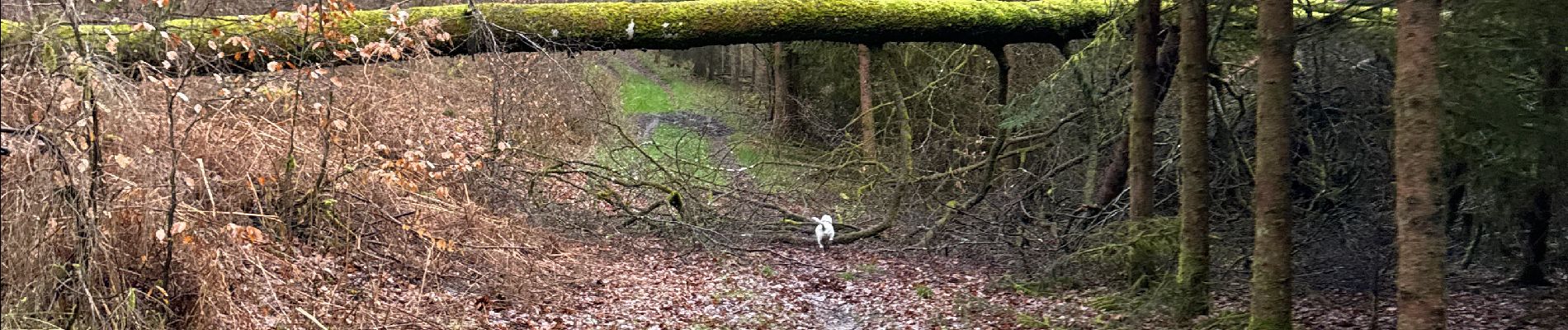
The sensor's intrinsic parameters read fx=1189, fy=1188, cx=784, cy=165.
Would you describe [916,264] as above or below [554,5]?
below

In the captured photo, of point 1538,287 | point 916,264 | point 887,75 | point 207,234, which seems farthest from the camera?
point 887,75

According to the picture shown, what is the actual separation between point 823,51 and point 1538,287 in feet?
43.7

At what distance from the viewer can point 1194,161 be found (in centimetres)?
757

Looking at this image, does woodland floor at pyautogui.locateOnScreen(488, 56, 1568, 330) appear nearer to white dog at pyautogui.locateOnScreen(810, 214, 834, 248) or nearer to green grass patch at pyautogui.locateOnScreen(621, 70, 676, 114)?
white dog at pyautogui.locateOnScreen(810, 214, 834, 248)

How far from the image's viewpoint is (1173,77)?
9656 millimetres

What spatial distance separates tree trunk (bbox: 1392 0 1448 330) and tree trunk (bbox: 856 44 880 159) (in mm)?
10180

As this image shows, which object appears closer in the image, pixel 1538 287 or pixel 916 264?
pixel 1538 287

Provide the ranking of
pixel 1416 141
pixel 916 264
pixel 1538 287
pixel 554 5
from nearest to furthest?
pixel 1416 141 < pixel 1538 287 < pixel 554 5 < pixel 916 264

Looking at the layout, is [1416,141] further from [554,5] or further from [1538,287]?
[554,5]

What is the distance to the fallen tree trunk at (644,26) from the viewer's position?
31.2 ft

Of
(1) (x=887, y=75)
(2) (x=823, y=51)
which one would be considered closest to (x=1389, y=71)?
(1) (x=887, y=75)

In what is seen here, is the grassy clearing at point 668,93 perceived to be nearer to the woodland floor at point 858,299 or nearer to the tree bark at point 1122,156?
the woodland floor at point 858,299

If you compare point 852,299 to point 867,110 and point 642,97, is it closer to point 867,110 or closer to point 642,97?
point 867,110

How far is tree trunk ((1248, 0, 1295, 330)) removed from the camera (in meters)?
6.17
